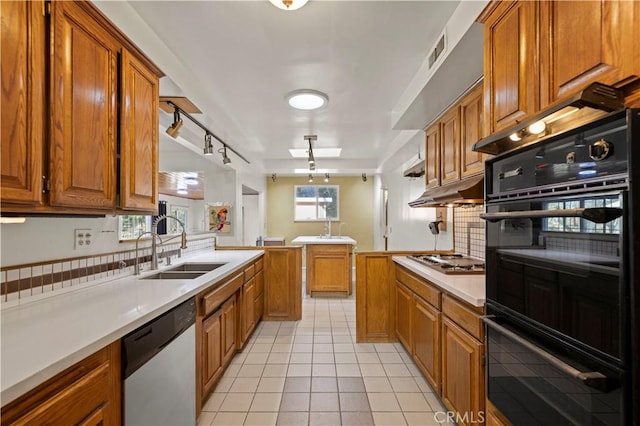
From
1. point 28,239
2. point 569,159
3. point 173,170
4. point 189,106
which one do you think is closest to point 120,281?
point 28,239

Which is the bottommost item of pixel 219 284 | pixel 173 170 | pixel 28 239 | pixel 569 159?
pixel 219 284

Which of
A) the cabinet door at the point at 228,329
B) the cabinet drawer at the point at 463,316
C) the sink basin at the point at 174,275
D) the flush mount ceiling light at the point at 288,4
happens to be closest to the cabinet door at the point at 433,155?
the cabinet drawer at the point at 463,316

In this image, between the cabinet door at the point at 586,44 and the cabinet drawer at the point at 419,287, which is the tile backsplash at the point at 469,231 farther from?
the cabinet door at the point at 586,44

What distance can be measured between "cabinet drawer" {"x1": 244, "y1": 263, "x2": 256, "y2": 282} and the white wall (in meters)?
2.13

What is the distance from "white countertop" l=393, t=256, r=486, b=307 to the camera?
1.59 metres

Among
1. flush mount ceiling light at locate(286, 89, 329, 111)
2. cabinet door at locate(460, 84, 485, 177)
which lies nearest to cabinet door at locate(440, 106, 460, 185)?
cabinet door at locate(460, 84, 485, 177)

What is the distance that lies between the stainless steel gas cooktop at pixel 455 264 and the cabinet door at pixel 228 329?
169 cm

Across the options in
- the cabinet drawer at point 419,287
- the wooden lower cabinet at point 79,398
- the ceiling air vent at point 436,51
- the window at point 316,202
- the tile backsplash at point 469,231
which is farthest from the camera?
the window at point 316,202

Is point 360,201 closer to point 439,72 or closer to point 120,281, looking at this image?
point 439,72

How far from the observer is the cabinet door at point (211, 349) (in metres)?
2.04

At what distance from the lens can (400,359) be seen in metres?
2.86

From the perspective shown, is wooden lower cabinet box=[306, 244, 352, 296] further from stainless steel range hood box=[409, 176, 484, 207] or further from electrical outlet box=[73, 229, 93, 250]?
electrical outlet box=[73, 229, 93, 250]

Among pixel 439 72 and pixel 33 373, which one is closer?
pixel 33 373

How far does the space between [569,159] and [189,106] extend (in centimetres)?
264
